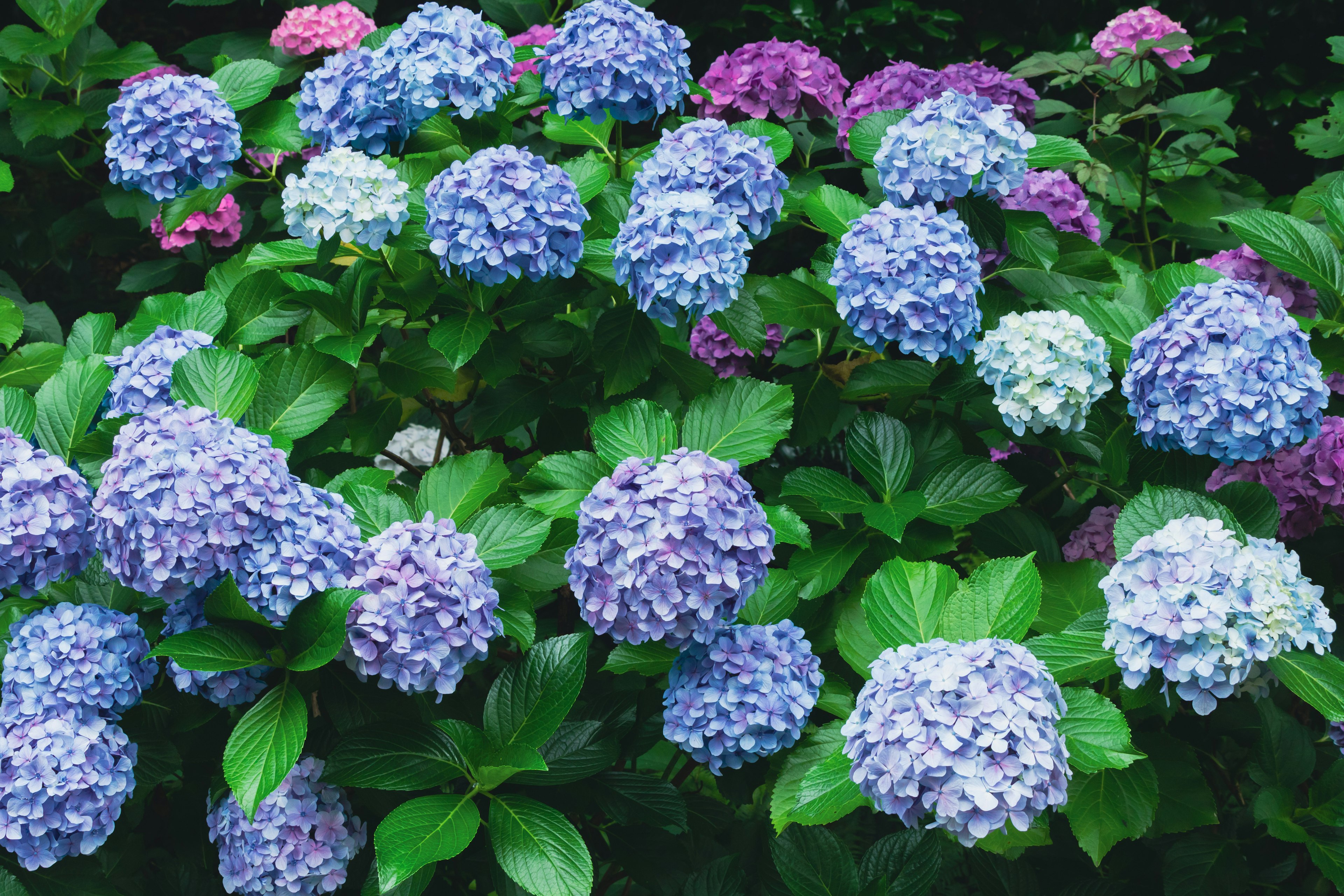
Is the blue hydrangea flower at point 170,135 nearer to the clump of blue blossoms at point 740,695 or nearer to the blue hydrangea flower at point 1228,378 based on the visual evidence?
the clump of blue blossoms at point 740,695

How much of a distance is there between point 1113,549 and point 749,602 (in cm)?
86

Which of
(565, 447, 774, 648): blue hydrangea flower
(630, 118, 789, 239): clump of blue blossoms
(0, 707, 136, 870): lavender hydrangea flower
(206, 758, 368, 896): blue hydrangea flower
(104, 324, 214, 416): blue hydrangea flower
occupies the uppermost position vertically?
(630, 118, 789, 239): clump of blue blossoms

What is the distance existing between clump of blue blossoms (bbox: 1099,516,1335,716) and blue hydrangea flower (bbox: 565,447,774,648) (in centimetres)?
→ 49

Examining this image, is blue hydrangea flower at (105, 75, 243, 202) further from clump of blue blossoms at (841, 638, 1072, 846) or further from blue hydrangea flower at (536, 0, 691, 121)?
clump of blue blossoms at (841, 638, 1072, 846)

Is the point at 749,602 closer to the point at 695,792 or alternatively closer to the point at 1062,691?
the point at 1062,691

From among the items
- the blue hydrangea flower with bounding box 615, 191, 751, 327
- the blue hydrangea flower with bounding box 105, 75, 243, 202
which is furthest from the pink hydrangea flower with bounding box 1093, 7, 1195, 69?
the blue hydrangea flower with bounding box 105, 75, 243, 202

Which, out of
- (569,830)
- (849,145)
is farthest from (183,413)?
(849,145)

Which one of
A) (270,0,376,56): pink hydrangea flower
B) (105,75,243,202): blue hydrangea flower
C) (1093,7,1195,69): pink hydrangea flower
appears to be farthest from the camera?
(1093,7,1195,69): pink hydrangea flower

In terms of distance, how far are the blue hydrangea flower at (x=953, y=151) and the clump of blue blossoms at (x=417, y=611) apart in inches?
43.1

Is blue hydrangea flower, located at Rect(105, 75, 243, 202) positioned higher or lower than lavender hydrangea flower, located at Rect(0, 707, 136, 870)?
higher

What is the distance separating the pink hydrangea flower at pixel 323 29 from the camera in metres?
3.44

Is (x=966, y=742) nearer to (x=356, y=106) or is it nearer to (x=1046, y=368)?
(x=1046, y=368)

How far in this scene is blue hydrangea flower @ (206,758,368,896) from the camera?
1.55m

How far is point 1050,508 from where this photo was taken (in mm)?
2367
